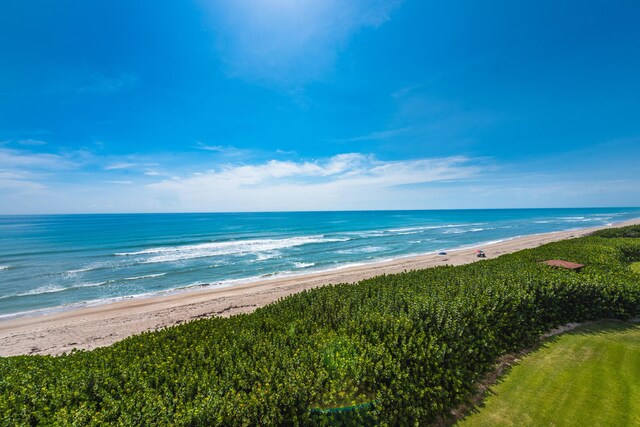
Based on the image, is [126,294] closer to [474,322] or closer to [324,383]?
[324,383]

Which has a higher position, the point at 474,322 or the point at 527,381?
the point at 474,322

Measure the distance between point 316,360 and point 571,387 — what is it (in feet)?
23.3

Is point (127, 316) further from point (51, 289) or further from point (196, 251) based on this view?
point (196, 251)

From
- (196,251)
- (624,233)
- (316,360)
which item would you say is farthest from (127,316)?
(624,233)

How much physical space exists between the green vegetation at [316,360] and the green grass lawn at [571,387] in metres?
0.62

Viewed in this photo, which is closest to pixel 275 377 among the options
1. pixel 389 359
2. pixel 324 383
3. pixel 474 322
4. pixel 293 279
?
pixel 324 383

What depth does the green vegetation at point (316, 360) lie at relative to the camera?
A: 5.41 metres

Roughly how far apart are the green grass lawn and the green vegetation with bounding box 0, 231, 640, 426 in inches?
24.6

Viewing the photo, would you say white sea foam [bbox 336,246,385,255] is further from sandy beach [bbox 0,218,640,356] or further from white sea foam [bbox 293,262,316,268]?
sandy beach [bbox 0,218,640,356]

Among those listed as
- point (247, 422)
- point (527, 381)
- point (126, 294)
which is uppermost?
point (247, 422)

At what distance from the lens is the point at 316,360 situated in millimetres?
6719

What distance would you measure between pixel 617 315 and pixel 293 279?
2383cm

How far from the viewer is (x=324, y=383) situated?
612 cm

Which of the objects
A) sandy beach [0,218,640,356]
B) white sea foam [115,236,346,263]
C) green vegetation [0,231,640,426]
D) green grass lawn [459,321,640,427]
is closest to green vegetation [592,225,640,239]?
green vegetation [0,231,640,426]
